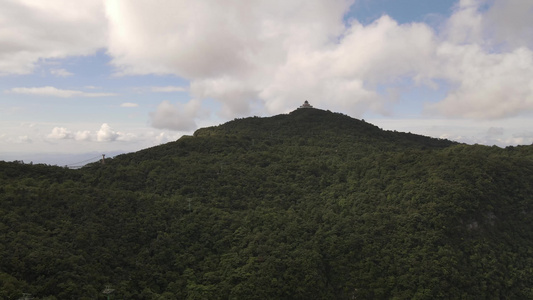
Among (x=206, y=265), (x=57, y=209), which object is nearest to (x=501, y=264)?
(x=206, y=265)

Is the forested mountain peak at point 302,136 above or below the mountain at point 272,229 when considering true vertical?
above

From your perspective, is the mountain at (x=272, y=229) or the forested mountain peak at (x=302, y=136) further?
the forested mountain peak at (x=302, y=136)

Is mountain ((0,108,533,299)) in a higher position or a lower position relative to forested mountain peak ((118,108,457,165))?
lower

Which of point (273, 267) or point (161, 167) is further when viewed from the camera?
point (161, 167)

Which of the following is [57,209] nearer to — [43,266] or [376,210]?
[43,266]

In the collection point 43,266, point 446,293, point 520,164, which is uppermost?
point 520,164

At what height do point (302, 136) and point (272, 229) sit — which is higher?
point (302, 136)

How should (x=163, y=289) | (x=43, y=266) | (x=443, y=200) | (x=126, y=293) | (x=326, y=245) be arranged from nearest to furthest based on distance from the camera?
(x=43, y=266) → (x=126, y=293) → (x=163, y=289) → (x=326, y=245) → (x=443, y=200)

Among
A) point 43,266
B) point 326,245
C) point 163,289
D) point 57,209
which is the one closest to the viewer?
point 43,266
